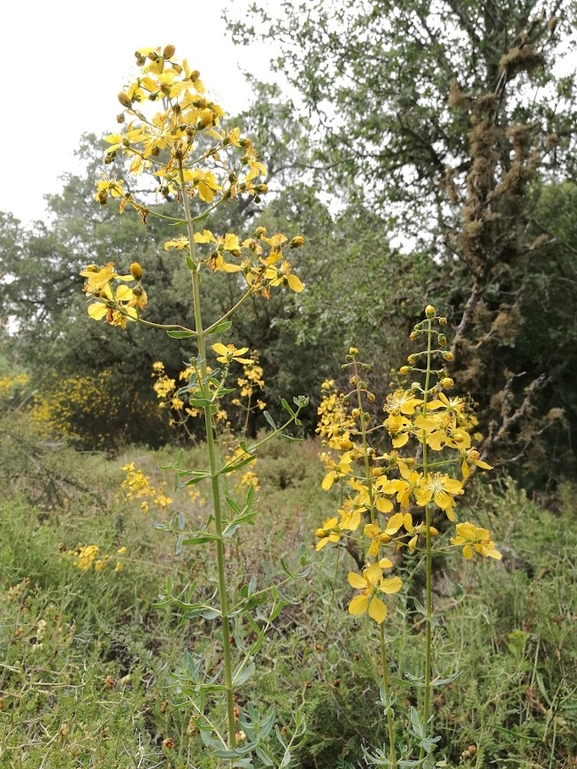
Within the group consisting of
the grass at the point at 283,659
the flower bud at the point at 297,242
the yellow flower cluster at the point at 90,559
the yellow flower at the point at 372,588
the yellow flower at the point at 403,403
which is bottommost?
the grass at the point at 283,659

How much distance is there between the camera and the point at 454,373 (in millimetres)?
4059

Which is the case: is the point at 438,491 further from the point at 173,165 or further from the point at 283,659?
the point at 283,659

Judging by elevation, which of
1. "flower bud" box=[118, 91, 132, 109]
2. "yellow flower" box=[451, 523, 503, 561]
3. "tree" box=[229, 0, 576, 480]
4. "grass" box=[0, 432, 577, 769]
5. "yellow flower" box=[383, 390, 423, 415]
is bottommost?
"grass" box=[0, 432, 577, 769]

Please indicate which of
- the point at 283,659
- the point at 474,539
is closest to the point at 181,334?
the point at 474,539

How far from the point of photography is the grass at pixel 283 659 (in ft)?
5.12

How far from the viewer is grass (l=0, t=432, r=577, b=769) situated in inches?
61.4

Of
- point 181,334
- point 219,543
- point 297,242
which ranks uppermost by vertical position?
point 297,242

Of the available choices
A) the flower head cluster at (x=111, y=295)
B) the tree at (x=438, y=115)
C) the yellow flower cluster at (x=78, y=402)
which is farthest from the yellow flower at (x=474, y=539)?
the yellow flower cluster at (x=78, y=402)

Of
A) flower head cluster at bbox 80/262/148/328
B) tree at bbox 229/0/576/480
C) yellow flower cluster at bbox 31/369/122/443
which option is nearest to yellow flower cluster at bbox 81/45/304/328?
flower head cluster at bbox 80/262/148/328

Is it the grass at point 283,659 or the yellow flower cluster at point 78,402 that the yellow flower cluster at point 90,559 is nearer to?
the grass at point 283,659

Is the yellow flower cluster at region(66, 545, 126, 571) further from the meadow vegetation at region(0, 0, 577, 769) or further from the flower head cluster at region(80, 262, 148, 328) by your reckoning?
the flower head cluster at region(80, 262, 148, 328)

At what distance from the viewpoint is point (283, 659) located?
206 centimetres

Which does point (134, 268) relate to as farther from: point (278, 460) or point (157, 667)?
point (278, 460)

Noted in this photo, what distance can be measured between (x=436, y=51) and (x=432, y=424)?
5435 millimetres
